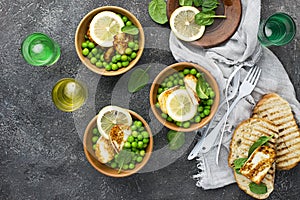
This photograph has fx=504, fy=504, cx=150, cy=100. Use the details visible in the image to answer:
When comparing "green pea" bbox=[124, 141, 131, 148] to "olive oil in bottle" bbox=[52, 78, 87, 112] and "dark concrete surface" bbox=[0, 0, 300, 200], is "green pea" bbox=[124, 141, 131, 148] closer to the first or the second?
"dark concrete surface" bbox=[0, 0, 300, 200]

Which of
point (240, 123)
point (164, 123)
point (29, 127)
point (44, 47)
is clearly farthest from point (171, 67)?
point (29, 127)

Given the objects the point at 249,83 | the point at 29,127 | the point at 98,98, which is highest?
the point at 249,83

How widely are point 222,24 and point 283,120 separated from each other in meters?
0.53

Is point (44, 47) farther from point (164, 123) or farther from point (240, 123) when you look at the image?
point (240, 123)

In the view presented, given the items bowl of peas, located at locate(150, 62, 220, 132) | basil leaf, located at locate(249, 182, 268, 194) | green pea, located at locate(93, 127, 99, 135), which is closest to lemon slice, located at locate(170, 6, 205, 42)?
bowl of peas, located at locate(150, 62, 220, 132)

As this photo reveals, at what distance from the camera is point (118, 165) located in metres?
2.32

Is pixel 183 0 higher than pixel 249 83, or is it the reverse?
pixel 183 0

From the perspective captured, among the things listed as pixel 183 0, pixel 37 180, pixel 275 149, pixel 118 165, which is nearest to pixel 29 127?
pixel 37 180

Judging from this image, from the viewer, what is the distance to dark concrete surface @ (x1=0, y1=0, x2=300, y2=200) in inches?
94.1

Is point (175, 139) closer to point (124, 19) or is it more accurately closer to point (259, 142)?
point (259, 142)

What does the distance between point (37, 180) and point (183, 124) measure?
75cm

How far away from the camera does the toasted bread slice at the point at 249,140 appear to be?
2309 mm

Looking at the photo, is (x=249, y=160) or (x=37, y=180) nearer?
(x=249, y=160)

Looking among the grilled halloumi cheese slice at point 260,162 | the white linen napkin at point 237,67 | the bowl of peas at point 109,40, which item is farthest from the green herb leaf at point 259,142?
the bowl of peas at point 109,40
